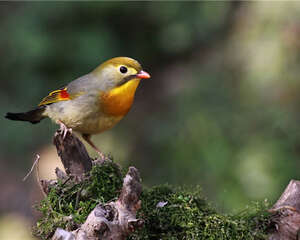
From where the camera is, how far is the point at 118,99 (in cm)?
397

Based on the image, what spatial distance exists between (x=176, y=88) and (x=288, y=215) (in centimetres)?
610

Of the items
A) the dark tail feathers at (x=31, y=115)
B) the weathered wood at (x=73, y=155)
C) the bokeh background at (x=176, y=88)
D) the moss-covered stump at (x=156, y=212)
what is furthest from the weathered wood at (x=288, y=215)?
the bokeh background at (x=176, y=88)

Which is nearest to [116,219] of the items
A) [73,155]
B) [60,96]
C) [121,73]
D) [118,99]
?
[73,155]

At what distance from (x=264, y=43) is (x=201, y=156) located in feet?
5.43

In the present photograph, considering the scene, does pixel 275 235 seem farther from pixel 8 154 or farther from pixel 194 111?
pixel 8 154

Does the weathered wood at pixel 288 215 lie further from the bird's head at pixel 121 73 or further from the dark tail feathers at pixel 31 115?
the dark tail feathers at pixel 31 115

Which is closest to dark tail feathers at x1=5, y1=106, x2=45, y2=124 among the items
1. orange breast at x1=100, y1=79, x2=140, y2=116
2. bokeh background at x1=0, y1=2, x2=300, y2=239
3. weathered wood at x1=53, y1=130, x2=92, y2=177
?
orange breast at x1=100, y1=79, x2=140, y2=116

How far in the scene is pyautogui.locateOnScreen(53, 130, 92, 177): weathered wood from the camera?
3.22 meters

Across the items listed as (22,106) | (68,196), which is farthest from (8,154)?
(68,196)

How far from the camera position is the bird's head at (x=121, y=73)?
13.1 feet

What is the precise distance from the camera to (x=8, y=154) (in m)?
8.14

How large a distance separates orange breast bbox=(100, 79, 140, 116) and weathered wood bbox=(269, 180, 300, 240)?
154 cm

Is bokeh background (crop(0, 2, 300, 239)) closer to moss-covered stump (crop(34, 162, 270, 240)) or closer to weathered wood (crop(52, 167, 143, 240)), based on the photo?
moss-covered stump (crop(34, 162, 270, 240))

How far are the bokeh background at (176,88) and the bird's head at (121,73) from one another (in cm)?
220
